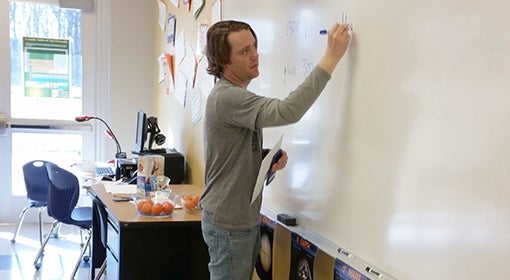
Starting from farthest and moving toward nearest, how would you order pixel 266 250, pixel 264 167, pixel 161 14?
pixel 161 14 < pixel 266 250 < pixel 264 167

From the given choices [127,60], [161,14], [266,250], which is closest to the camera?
[266,250]

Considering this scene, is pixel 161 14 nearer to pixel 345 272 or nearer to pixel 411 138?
pixel 345 272

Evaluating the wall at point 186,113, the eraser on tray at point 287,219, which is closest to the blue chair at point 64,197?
A: the wall at point 186,113

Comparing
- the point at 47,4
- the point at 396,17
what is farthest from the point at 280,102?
the point at 47,4

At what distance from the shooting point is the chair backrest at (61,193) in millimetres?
3406

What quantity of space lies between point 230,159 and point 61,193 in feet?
7.12

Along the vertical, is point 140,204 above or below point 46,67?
below

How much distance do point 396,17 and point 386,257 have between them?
1.94ft

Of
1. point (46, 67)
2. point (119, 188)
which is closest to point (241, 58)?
point (119, 188)

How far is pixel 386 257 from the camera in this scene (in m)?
1.30

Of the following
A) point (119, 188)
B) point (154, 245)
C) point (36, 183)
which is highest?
point (119, 188)

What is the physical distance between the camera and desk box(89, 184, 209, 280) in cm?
224

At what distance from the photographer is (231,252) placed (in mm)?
1637

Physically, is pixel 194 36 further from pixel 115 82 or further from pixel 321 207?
pixel 321 207
